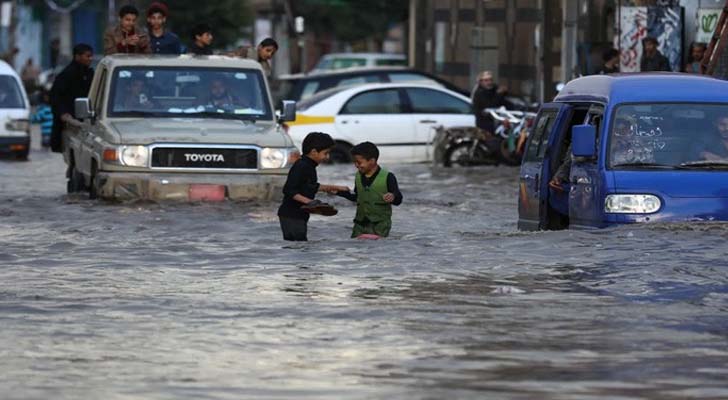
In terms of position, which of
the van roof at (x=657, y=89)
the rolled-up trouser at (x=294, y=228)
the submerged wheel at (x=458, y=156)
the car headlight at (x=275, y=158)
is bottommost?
the submerged wheel at (x=458, y=156)

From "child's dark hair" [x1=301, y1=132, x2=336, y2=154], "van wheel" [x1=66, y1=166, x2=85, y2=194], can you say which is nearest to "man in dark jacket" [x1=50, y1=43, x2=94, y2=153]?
"van wheel" [x1=66, y1=166, x2=85, y2=194]

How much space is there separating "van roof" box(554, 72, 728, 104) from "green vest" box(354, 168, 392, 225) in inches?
73.5

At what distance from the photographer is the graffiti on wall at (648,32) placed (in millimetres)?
27812

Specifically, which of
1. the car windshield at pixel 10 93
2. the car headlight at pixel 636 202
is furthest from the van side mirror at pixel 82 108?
the car windshield at pixel 10 93

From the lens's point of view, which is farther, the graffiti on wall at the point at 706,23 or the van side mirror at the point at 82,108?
the graffiti on wall at the point at 706,23

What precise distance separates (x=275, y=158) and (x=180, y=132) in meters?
0.90

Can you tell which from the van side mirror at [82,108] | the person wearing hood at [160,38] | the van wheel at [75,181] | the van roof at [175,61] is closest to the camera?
the van side mirror at [82,108]

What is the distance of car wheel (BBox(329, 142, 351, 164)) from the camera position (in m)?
29.3

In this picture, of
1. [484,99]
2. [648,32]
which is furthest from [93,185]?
[484,99]

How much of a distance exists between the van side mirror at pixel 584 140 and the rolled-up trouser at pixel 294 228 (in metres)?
2.05

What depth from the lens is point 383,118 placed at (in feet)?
96.1

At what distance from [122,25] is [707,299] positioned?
11.2 meters

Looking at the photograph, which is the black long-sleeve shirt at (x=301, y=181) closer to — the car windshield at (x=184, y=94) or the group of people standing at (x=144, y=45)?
the car windshield at (x=184, y=94)

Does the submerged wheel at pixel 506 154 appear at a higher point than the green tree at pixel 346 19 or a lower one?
lower
